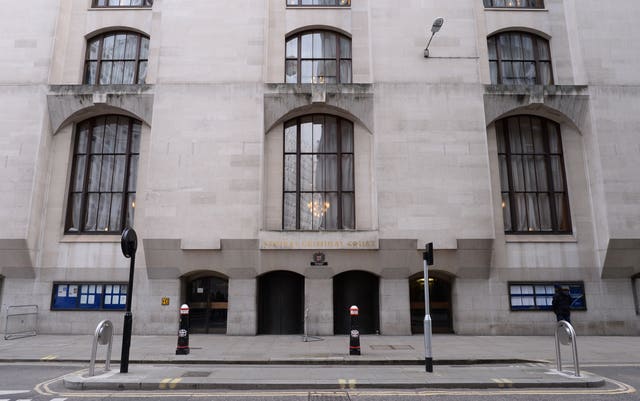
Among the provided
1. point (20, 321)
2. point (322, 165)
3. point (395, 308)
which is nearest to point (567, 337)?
point (395, 308)

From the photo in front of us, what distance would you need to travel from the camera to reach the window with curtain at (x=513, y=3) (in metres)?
19.1

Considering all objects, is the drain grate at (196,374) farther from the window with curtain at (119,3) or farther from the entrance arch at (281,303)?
the window with curtain at (119,3)

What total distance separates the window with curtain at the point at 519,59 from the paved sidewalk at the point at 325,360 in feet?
36.6

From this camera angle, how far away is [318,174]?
57.4ft

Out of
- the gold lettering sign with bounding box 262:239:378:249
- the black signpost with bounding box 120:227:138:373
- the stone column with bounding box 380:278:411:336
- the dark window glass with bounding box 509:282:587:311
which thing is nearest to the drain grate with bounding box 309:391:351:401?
the black signpost with bounding box 120:227:138:373

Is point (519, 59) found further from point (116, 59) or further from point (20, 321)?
point (20, 321)

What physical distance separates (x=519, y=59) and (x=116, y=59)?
60.9ft

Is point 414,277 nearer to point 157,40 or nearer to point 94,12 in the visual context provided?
point 157,40

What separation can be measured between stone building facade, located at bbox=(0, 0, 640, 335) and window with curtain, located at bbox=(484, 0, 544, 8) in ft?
2.20

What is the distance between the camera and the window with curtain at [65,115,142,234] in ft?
57.3

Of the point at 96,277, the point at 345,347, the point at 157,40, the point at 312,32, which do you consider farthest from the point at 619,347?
the point at 157,40

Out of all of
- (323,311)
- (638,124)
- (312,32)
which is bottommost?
(323,311)

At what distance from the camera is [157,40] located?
18.0 meters

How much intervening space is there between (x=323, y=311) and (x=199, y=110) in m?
9.56
